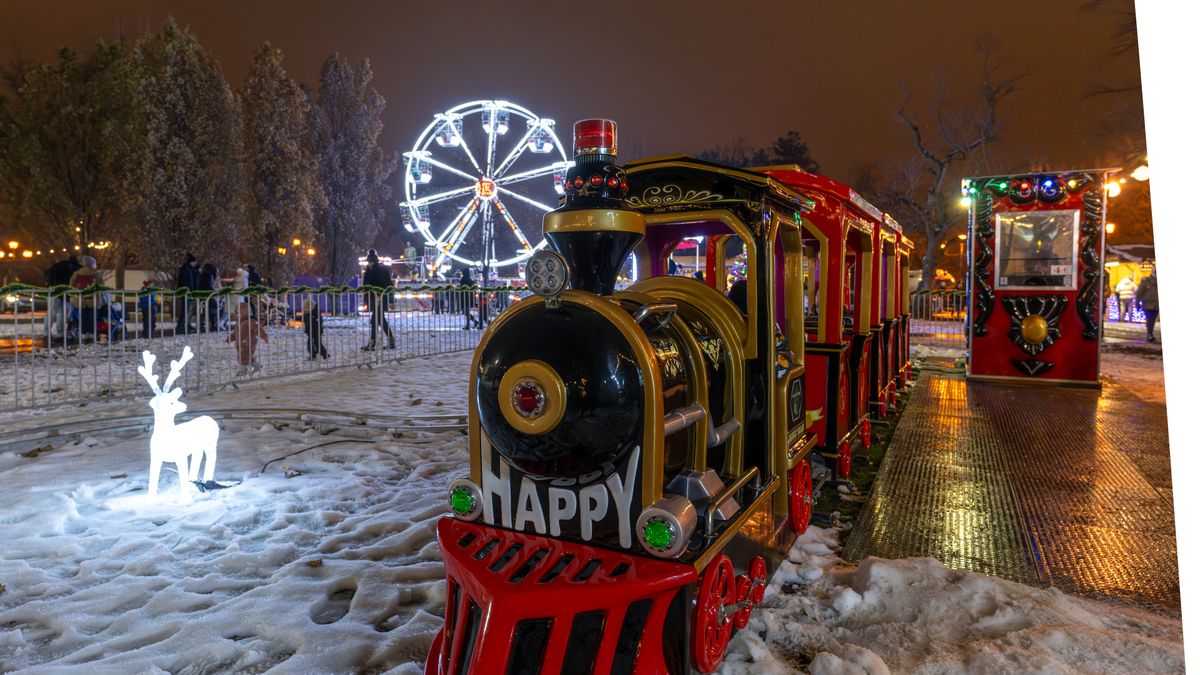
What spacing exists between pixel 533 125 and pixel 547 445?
1826 cm

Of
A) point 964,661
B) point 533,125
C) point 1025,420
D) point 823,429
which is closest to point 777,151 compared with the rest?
point 533,125

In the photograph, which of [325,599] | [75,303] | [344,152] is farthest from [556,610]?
[344,152]

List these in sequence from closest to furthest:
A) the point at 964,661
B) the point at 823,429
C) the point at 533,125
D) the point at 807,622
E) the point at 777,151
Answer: the point at 964,661
the point at 807,622
the point at 823,429
the point at 533,125
the point at 777,151

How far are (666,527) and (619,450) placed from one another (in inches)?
12.0

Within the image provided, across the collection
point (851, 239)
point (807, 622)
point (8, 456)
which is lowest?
point (807, 622)

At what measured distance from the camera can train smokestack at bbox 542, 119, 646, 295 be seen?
249cm

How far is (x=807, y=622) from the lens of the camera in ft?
9.39

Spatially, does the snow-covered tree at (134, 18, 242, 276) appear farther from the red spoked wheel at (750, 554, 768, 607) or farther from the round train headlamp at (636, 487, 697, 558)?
the round train headlamp at (636, 487, 697, 558)

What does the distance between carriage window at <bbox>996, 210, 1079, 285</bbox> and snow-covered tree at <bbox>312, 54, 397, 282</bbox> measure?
21.4 m

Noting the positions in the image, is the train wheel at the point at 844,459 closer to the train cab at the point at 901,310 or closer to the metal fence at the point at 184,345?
the train cab at the point at 901,310

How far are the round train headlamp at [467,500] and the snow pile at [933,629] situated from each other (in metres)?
1.11

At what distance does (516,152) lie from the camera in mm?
21000

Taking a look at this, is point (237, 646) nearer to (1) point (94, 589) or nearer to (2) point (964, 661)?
(1) point (94, 589)

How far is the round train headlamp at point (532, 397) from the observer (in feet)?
7.29
